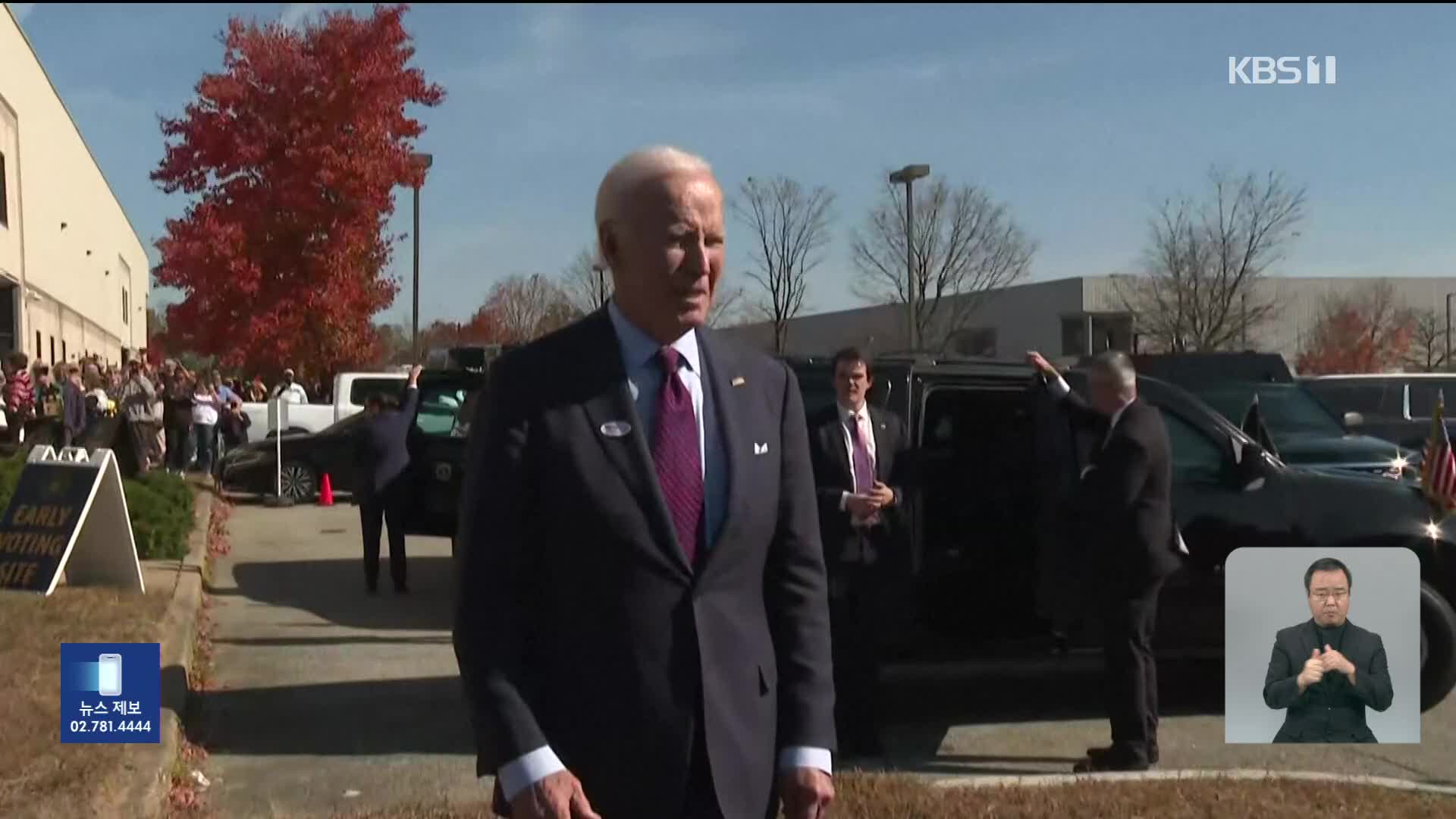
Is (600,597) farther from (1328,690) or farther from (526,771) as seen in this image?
(1328,690)

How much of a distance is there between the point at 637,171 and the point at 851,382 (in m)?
3.93

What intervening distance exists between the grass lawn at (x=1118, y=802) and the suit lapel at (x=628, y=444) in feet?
10.3

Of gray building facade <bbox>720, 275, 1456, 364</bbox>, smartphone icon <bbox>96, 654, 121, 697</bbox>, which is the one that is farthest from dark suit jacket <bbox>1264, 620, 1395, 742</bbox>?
gray building facade <bbox>720, 275, 1456, 364</bbox>

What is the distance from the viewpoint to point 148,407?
19500mm

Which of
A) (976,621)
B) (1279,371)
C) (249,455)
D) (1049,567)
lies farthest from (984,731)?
(249,455)

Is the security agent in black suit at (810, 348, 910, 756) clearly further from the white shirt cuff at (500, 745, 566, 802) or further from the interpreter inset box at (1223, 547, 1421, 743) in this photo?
the white shirt cuff at (500, 745, 566, 802)

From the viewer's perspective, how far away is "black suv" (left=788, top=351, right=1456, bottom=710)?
6.91 m

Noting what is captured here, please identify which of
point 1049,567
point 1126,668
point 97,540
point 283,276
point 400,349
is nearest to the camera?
point 1126,668

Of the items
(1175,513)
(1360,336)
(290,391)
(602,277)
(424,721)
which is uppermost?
(1360,336)

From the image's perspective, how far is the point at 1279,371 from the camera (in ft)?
42.5

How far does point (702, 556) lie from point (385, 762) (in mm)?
4443

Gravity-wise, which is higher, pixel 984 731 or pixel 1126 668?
pixel 1126 668

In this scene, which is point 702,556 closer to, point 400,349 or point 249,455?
point 249,455

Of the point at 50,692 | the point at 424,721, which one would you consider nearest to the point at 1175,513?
the point at 424,721
